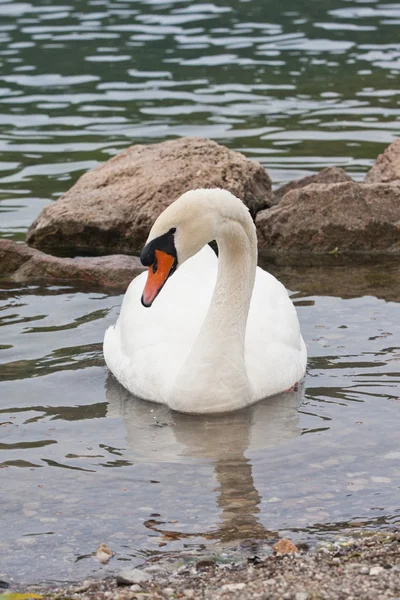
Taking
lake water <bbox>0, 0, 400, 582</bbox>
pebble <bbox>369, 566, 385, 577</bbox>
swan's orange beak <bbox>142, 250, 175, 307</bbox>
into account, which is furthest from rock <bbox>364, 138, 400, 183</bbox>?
pebble <bbox>369, 566, 385, 577</bbox>

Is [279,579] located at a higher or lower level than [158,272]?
lower

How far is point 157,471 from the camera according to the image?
6648mm

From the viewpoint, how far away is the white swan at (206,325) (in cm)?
702

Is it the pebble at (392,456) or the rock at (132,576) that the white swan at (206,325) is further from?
the rock at (132,576)

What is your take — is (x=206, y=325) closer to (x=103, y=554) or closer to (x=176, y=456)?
(x=176, y=456)

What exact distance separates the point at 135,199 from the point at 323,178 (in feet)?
6.26

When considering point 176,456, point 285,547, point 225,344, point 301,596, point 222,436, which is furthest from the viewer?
point 225,344

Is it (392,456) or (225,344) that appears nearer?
(392,456)

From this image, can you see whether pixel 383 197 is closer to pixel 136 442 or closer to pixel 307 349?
pixel 307 349

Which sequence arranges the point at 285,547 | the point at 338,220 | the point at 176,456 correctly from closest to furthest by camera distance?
1. the point at 285,547
2. the point at 176,456
3. the point at 338,220

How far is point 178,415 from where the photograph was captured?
7539 mm

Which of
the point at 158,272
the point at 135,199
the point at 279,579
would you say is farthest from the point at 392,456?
the point at 135,199

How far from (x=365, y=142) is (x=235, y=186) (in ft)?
12.3

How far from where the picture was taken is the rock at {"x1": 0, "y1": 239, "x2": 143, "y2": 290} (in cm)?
1038
